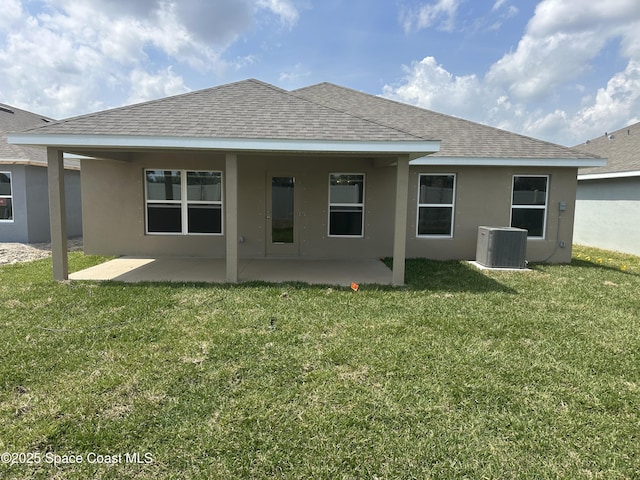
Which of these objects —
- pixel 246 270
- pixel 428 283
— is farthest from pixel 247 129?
pixel 428 283

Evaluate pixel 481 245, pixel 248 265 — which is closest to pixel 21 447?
pixel 248 265

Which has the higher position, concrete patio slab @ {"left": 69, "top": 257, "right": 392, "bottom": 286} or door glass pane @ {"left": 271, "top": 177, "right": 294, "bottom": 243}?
door glass pane @ {"left": 271, "top": 177, "right": 294, "bottom": 243}

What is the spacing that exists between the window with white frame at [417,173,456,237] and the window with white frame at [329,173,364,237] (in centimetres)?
155

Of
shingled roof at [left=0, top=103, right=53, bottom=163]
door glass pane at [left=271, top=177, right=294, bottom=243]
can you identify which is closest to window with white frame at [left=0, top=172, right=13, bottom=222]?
shingled roof at [left=0, top=103, right=53, bottom=163]

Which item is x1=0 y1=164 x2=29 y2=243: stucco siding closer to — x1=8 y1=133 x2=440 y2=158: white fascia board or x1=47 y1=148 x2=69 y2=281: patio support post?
x1=47 y1=148 x2=69 y2=281: patio support post

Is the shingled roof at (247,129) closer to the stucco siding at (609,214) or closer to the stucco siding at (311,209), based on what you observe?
the stucco siding at (311,209)

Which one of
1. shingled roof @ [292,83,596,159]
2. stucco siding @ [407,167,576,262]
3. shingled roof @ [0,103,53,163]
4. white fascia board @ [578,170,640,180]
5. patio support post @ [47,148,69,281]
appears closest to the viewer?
patio support post @ [47,148,69,281]

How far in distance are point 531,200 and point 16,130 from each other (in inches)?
629

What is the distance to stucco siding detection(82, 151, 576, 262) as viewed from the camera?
9672mm

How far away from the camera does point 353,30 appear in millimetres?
13703

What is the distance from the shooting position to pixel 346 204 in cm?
997

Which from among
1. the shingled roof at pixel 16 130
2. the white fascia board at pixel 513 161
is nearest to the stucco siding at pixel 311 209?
the white fascia board at pixel 513 161

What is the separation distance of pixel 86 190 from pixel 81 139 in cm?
384

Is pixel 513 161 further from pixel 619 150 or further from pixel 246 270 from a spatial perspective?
pixel 619 150
